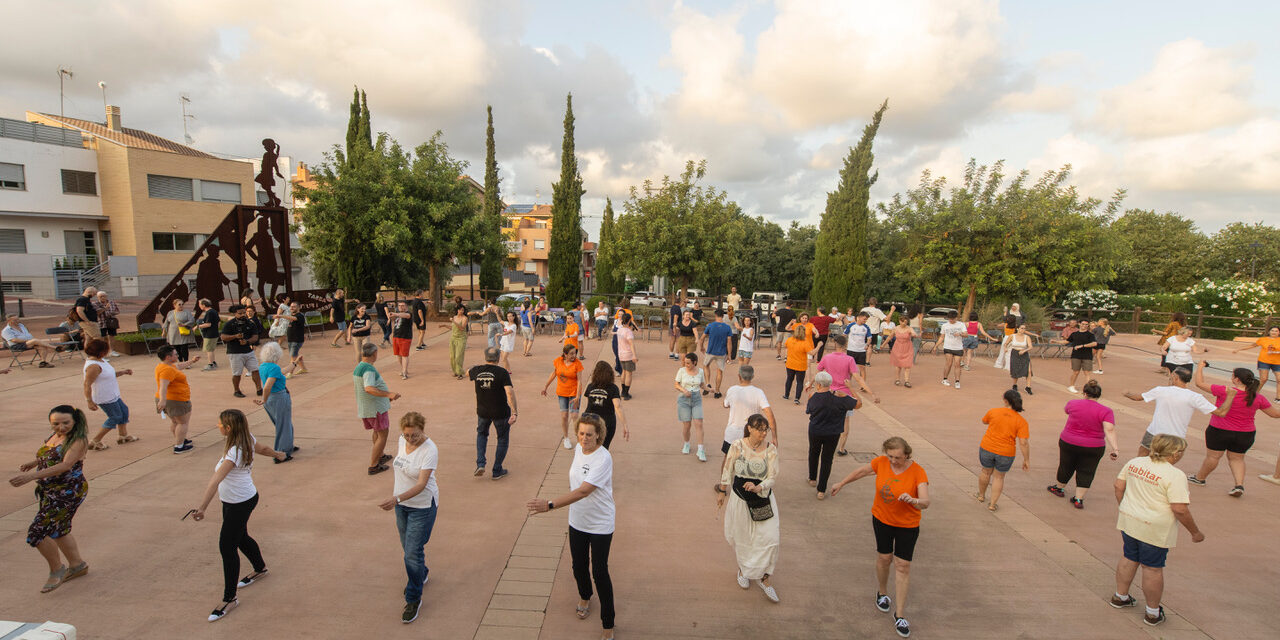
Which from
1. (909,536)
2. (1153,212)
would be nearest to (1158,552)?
(909,536)

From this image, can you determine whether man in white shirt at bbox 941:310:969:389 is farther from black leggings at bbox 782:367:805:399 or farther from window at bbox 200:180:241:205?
window at bbox 200:180:241:205

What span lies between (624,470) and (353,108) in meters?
27.0

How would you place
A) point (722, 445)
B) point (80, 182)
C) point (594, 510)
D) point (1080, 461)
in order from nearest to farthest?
point (594, 510) < point (1080, 461) < point (722, 445) < point (80, 182)

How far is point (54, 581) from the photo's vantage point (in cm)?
431

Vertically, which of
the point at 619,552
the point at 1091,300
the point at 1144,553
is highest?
the point at 1091,300

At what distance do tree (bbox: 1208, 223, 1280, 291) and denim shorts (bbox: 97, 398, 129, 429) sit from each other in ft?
185

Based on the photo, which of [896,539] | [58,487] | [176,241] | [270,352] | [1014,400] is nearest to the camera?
[896,539]

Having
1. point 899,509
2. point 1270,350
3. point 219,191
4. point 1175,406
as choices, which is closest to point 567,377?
point 899,509

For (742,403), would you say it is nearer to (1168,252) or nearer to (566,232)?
(566,232)

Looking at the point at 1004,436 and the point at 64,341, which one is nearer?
the point at 1004,436

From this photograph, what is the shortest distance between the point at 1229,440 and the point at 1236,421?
0.84 ft

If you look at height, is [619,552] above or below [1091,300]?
below

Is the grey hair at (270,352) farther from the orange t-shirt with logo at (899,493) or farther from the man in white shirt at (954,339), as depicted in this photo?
the man in white shirt at (954,339)

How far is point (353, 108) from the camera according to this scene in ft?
88.0
